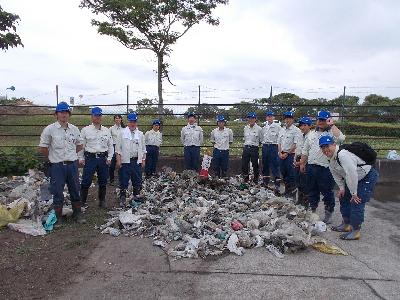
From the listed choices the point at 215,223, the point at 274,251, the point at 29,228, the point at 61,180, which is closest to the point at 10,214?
the point at 29,228

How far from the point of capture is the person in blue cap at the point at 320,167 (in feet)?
23.8

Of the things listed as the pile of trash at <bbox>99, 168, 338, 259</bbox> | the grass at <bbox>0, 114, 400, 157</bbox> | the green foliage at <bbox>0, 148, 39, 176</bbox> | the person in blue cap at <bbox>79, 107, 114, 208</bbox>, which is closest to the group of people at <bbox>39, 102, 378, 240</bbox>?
the person in blue cap at <bbox>79, 107, 114, 208</bbox>

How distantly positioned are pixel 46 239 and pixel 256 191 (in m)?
4.70

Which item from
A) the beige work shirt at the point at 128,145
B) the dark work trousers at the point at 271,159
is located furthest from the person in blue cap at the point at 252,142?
the beige work shirt at the point at 128,145

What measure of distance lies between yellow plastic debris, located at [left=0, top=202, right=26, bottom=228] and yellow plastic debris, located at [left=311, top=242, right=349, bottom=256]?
471cm

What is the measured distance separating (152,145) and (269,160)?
10.4ft

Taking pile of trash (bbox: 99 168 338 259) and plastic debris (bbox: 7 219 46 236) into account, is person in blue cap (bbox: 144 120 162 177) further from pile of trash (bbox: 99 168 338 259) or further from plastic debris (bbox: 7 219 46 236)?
plastic debris (bbox: 7 219 46 236)

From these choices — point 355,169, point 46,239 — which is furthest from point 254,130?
point 46,239

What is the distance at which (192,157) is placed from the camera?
36.6 ft

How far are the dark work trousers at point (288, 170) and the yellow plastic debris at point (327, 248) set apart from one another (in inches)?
127

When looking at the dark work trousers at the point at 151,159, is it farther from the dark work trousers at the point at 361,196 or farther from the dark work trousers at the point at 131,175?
the dark work trousers at the point at 361,196

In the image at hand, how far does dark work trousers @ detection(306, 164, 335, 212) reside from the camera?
23.7ft

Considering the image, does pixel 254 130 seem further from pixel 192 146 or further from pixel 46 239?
pixel 46 239

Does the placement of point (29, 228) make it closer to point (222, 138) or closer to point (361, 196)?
point (361, 196)
